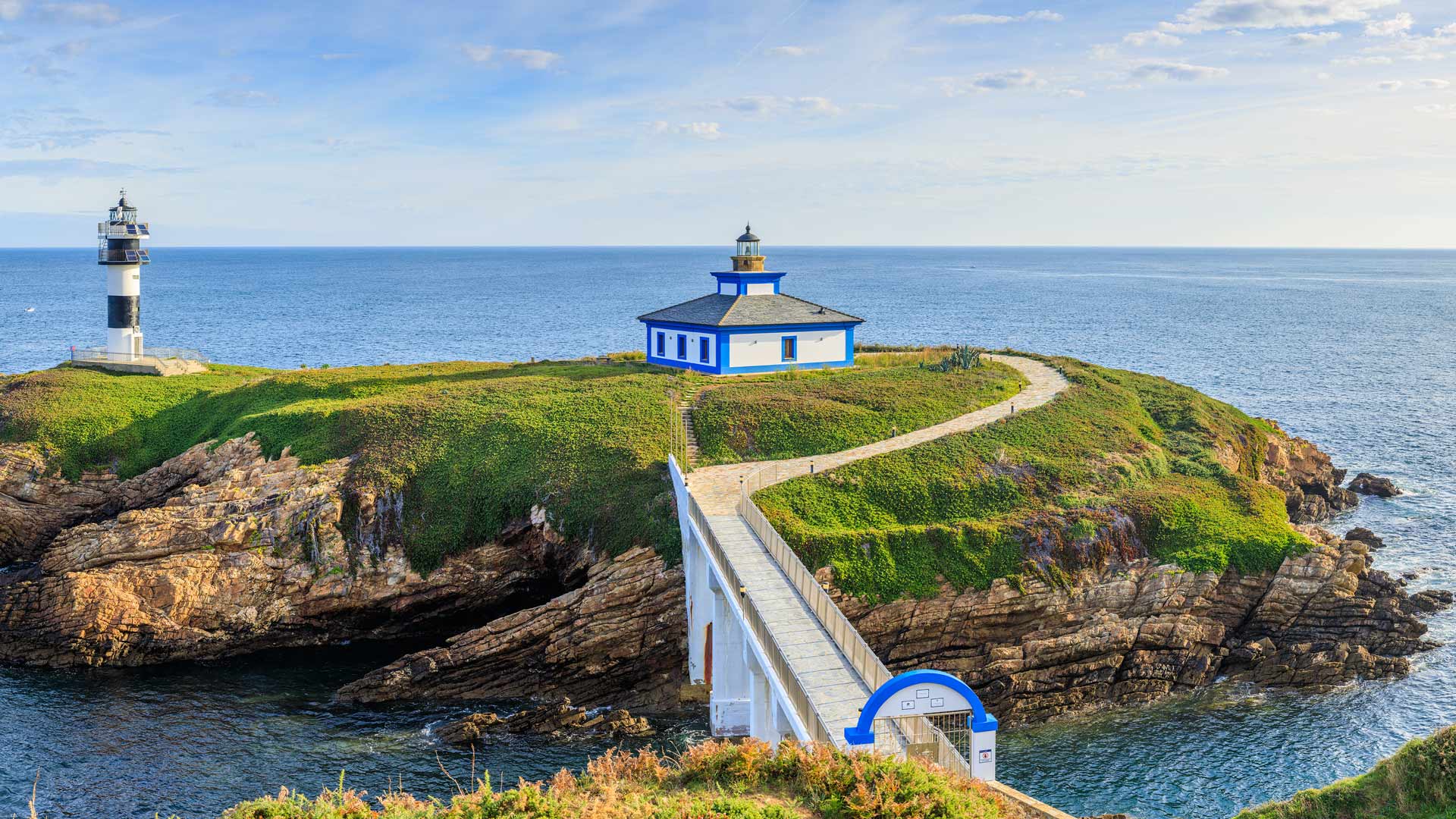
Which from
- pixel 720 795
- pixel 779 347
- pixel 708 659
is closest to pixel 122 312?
pixel 779 347

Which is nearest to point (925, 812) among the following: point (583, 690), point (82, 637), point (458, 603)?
point (583, 690)

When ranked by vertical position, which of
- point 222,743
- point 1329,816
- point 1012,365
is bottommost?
point 222,743

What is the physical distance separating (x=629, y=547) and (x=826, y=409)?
13031 millimetres

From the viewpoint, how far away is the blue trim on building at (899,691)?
63.6ft

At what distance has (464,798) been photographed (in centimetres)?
1642

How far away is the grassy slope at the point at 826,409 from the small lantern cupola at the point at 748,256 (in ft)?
22.7

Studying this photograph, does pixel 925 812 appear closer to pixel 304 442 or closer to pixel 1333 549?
pixel 1333 549

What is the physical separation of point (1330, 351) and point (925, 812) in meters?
110

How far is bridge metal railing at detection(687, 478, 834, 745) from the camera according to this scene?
20938 millimetres

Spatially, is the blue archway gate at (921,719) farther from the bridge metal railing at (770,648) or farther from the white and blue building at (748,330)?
the white and blue building at (748,330)

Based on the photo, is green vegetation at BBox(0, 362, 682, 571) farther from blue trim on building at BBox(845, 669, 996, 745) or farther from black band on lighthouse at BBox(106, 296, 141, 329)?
blue trim on building at BBox(845, 669, 996, 745)

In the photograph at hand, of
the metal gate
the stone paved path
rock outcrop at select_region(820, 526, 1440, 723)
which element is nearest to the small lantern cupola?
the stone paved path

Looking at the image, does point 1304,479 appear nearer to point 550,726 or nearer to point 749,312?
point 749,312

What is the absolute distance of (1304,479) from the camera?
52.3 m
